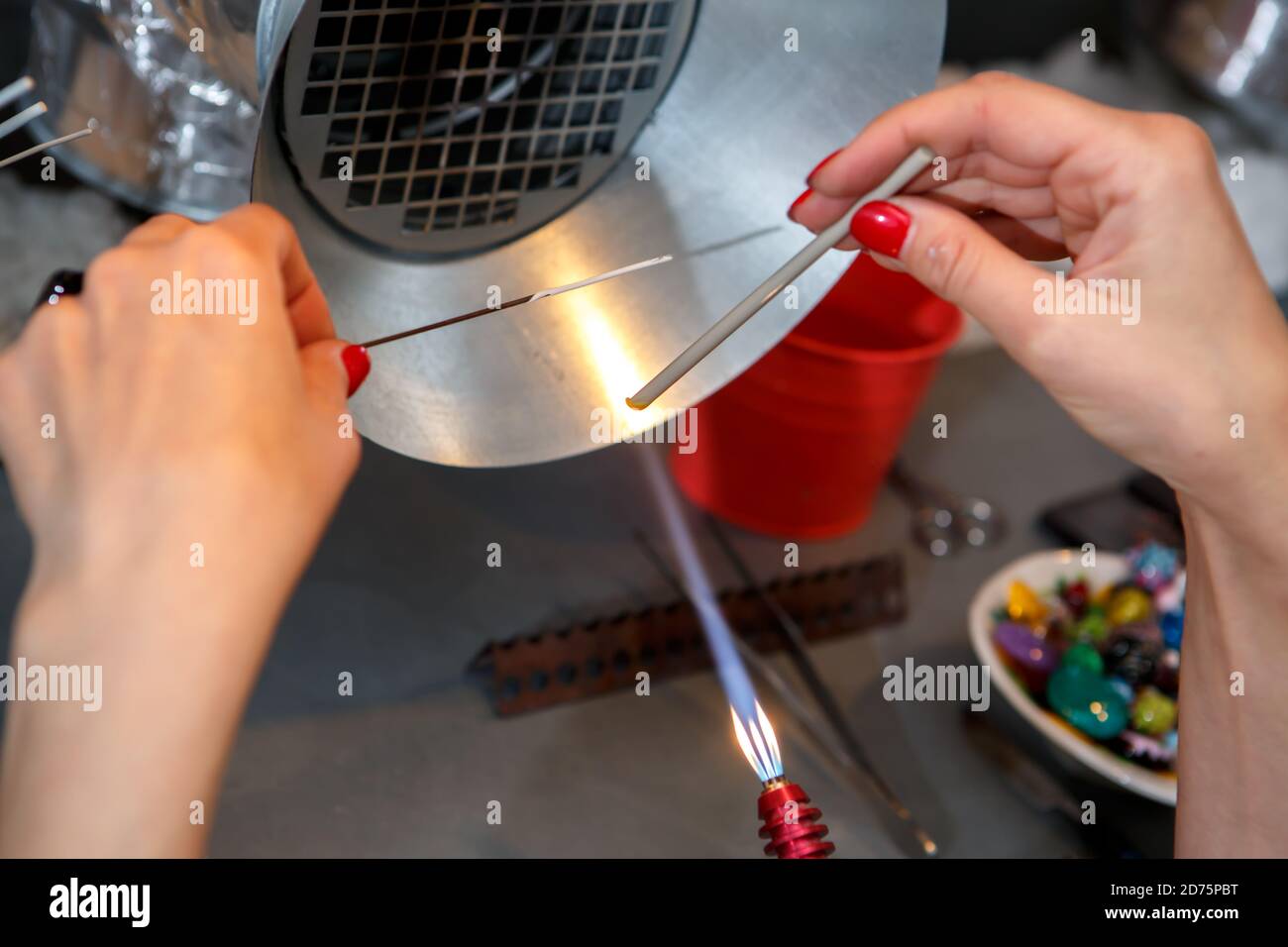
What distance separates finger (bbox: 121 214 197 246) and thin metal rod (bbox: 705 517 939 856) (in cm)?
56

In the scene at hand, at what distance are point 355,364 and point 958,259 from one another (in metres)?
0.31

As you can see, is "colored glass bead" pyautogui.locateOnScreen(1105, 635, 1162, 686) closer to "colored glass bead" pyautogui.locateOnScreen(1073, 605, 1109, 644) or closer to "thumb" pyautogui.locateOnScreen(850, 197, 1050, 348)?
"colored glass bead" pyautogui.locateOnScreen(1073, 605, 1109, 644)

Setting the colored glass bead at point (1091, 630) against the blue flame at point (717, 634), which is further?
the colored glass bead at point (1091, 630)

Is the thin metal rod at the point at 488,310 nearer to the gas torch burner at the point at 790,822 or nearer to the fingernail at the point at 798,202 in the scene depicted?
the fingernail at the point at 798,202

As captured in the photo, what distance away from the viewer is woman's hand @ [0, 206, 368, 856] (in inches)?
15.6

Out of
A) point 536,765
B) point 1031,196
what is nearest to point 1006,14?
point 1031,196

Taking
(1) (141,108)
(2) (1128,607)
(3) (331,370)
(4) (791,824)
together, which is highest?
(1) (141,108)

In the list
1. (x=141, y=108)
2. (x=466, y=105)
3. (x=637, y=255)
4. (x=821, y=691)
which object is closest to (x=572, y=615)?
(x=821, y=691)

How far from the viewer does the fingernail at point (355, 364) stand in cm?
51

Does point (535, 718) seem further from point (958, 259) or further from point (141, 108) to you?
point (141, 108)

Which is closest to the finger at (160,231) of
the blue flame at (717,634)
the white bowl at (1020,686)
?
the blue flame at (717,634)

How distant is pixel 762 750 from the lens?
57 cm

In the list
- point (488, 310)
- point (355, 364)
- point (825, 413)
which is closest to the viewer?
point (355, 364)

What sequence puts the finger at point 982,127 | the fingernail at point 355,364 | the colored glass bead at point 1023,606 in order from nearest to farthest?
the fingernail at point 355,364, the finger at point 982,127, the colored glass bead at point 1023,606
